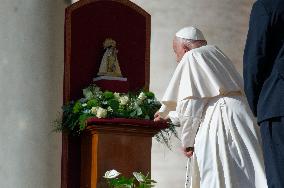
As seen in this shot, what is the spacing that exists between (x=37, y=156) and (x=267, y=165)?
2.62 m

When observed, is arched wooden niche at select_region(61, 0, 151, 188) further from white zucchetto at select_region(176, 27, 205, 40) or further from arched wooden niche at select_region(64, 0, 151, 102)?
white zucchetto at select_region(176, 27, 205, 40)

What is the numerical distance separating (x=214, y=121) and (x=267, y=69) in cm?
195

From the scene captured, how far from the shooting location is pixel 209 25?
13.0 metres

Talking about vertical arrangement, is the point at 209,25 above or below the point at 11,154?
above

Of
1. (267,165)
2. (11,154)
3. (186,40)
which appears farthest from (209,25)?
(267,165)

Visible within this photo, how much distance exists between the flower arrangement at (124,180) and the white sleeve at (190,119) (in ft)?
1.74

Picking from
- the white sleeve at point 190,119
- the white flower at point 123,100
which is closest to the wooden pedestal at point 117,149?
the white flower at point 123,100

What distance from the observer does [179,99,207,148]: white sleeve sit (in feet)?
18.3

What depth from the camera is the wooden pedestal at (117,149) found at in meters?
6.12

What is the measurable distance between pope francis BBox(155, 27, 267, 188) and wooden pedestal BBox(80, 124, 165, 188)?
1.40 ft

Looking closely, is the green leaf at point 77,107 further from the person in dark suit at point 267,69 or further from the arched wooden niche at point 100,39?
the person in dark suit at point 267,69

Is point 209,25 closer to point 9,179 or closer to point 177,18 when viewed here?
point 177,18

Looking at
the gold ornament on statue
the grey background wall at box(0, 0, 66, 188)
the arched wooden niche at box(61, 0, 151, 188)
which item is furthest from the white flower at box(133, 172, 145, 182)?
the gold ornament on statue

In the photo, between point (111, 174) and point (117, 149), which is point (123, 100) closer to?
point (117, 149)
